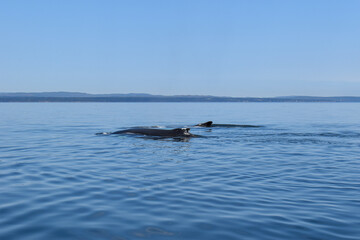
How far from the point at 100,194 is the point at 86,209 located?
59.1 inches

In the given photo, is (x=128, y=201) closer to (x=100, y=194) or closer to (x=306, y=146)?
(x=100, y=194)

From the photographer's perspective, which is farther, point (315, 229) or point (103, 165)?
point (103, 165)

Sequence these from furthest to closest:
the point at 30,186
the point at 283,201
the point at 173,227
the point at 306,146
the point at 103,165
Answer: the point at 306,146 < the point at 103,165 < the point at 30,186 < the point at 283,201 < the point at 173,227

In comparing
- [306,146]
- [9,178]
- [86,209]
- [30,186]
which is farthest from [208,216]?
[306,146]

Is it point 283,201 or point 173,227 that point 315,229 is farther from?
point 173,227

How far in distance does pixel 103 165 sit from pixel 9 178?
12.5ft

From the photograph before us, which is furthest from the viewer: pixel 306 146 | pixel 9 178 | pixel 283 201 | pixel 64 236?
pixel 306 146

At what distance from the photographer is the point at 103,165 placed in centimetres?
1598

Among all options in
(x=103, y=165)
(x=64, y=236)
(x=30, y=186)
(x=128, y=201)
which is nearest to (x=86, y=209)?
(x=128, y=201)

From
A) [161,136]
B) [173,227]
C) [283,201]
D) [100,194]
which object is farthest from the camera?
[161,136]

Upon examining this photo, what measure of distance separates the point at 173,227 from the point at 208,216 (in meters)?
1.04

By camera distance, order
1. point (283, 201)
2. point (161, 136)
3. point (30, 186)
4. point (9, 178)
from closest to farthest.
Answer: point (283, 201) → point (30, 186) → point (9, 178) → point (161, 136)

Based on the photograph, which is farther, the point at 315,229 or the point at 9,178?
the point at 9,178

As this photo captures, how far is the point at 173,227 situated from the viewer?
26.6ft
